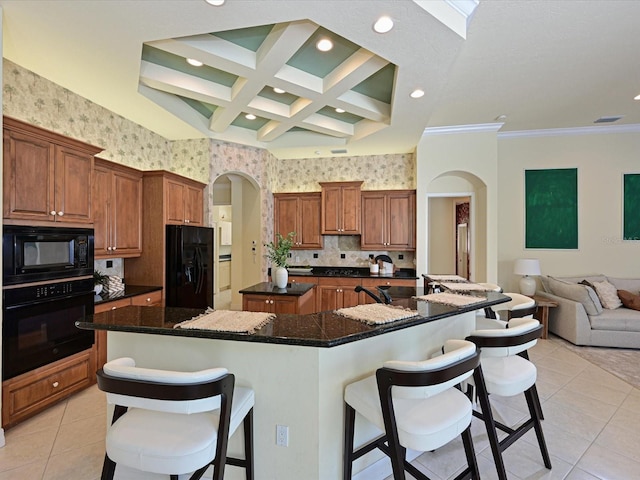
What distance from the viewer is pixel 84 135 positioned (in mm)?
3453

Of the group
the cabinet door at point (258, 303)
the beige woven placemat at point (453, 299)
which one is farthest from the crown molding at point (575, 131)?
the cabinet door at point (258, 303)

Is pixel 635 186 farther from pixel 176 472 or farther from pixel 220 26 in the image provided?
pixel 176 472

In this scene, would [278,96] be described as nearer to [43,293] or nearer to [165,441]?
[43,293]

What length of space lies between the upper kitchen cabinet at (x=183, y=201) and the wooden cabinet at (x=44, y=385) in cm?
178

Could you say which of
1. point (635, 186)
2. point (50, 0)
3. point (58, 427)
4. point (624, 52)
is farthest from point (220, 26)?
point (635, 186)

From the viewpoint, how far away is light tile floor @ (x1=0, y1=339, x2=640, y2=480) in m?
1.95

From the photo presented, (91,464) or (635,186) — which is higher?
(635,186)

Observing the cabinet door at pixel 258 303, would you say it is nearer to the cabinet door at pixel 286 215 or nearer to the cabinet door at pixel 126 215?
the cabinet door at pixel 126 215

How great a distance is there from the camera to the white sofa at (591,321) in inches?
160

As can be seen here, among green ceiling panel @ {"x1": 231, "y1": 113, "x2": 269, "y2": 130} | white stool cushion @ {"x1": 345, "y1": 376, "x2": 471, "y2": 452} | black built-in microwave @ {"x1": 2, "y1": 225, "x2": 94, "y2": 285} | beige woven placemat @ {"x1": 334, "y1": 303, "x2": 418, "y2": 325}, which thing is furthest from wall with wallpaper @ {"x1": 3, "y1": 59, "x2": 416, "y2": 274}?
white stool cushion @ {"x1": 345, "y1": 376, "x2": 471, "y2": 452}

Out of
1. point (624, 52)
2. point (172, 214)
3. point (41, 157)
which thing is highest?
point (624, 52)

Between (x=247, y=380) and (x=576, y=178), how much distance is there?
20.3ft

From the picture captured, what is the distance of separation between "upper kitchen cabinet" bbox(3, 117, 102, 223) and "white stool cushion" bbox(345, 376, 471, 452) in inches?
107

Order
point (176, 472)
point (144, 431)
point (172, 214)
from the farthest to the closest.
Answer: point (172, 214), point (144, 431), point (176, 472)
